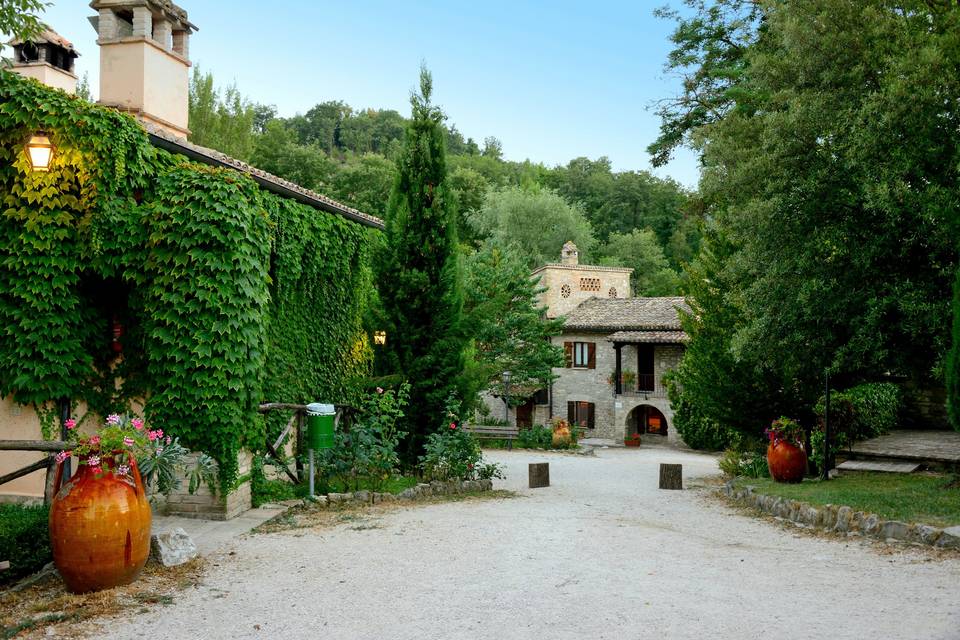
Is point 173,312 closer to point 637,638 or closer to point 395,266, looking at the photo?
point 395,266

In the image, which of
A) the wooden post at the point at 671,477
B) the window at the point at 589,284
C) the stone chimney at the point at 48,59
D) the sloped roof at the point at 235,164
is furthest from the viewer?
the window at the point at 589,284

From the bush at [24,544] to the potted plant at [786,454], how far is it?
35.6 ft

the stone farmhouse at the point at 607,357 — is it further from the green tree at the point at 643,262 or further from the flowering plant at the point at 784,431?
the flowering plant at the point at 784,431

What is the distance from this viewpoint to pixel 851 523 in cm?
867

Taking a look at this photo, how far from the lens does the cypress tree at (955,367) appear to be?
9102mm

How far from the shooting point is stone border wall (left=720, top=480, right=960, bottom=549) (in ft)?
24.7

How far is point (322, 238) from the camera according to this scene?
1220cm

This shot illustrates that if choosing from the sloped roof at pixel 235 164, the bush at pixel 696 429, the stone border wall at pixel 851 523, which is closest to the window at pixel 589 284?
the bush at pixel 696 429

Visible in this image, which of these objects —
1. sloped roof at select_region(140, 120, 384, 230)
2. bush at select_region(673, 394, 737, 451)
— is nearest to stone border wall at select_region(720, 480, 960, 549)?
sloped roof at select_region(140, 120, 384, 230)

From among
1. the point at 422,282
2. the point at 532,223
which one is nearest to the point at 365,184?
the point at 532,223

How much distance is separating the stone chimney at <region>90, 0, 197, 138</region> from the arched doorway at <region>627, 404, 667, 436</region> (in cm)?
2635

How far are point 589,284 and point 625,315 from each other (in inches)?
152

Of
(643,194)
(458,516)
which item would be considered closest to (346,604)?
(458,516)

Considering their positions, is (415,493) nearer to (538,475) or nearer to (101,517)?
(538,475)
